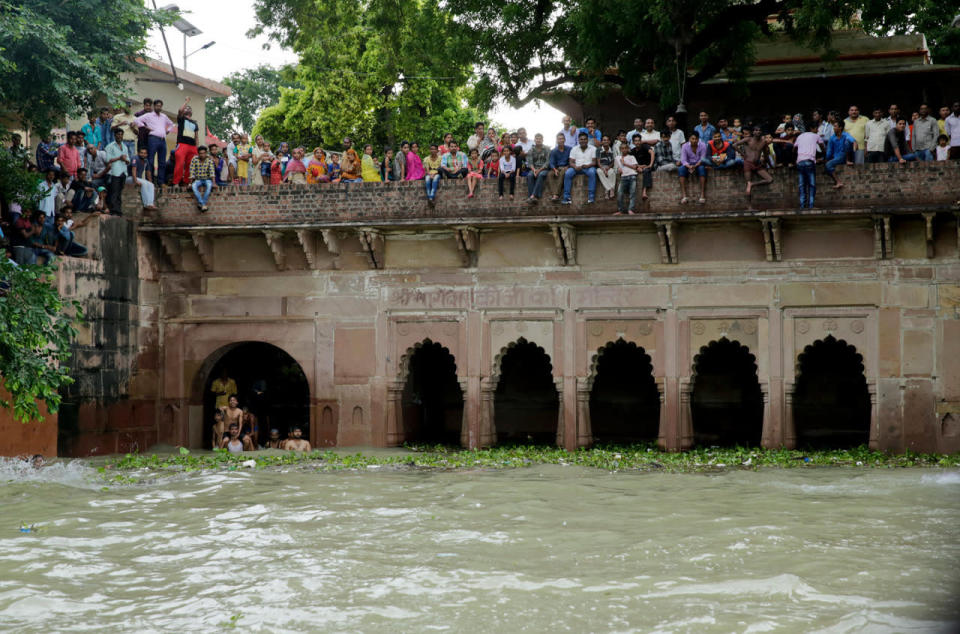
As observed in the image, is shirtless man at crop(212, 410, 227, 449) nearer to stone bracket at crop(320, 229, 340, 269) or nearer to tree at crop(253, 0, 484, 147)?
stone bracket at crop(320, 229, 340, 269)

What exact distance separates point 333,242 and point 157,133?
3542mm

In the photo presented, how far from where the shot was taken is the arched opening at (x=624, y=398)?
72.8ft

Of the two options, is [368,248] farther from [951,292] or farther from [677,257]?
[951,292]

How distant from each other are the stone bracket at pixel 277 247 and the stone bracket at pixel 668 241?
6372 millimetres

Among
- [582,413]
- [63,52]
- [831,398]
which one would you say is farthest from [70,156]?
[831,398]

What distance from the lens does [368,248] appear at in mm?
19781

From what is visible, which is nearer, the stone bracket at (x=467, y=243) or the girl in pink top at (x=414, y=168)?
the stone bracket at (x=467, y=243)

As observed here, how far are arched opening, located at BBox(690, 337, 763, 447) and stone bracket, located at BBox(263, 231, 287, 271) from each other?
25.3 feet

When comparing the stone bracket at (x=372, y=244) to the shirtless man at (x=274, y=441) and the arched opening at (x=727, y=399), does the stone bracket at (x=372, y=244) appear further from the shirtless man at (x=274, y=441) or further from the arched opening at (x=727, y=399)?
the arched opening at (x=727, y=399)

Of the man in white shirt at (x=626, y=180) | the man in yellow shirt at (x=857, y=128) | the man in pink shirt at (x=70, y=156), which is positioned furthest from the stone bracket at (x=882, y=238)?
the man in pink shirt at (x=70, y=156)

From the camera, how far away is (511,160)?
19.3 metres

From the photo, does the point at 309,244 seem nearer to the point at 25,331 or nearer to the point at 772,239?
the point at 25,331

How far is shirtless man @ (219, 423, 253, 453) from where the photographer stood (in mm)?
19812

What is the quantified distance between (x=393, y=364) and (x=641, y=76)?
7454 mm
